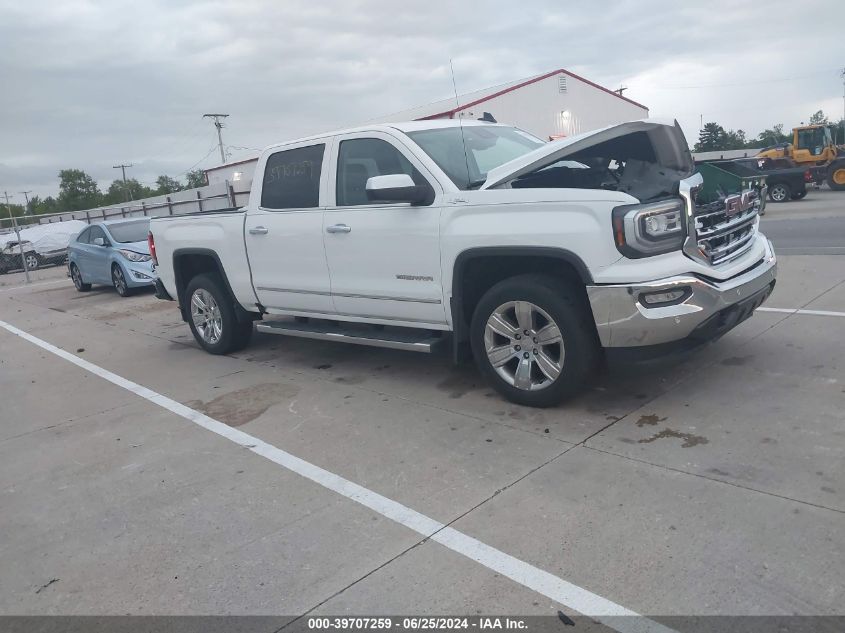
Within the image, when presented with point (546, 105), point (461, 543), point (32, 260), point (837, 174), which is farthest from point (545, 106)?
point (461, 543)

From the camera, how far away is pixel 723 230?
15.3 feet

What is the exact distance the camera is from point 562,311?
14.7 ft

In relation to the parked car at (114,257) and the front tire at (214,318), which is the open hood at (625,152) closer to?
the front tire at (214,318)

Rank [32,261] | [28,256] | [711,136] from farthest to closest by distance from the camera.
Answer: [711,136] < [32,261] < [28,256]

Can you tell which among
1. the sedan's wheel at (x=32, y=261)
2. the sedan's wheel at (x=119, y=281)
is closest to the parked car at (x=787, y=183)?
A: the sedan's wheel at (x=119, y=281)

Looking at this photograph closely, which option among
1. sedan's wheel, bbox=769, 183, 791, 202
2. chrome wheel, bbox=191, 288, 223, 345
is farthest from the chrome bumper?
sedan's wheel, bbox=769, 183, 791, 202

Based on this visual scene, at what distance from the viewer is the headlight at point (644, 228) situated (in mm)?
4145

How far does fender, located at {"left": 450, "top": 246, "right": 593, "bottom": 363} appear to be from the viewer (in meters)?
4.35

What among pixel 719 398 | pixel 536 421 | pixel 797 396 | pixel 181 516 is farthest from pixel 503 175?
pixel 181 516

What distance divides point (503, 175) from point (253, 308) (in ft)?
10.6

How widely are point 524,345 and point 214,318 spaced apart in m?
4.00

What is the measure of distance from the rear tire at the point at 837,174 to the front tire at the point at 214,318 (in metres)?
22.3

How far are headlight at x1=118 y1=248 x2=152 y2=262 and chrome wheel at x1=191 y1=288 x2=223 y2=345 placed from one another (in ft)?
21.4

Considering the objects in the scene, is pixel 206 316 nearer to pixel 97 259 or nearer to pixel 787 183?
pixel 97 259
